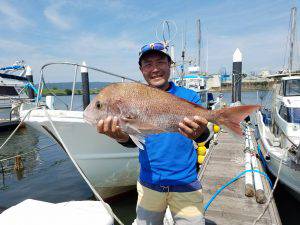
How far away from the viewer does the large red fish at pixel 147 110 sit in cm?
246

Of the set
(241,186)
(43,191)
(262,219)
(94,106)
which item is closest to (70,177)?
(43,191)

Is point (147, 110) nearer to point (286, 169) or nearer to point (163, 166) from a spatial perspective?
point (163, 166)

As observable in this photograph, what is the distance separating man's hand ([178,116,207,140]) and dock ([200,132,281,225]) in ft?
1.60

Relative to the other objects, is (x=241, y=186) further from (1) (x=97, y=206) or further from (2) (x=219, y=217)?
(1) (x=97, y=206)

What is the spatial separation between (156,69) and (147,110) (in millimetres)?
482

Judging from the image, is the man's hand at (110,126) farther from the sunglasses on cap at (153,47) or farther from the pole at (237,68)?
the pole at (237,68)

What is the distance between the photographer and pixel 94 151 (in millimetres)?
6875

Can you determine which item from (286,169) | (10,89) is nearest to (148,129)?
(286,169)

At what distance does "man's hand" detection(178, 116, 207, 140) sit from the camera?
2414mm

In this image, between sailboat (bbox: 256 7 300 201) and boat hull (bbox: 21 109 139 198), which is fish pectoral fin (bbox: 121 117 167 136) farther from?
sailboat (bbox: 256 7 300 201)

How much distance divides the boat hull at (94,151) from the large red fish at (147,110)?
376 cm

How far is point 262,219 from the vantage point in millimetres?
4484

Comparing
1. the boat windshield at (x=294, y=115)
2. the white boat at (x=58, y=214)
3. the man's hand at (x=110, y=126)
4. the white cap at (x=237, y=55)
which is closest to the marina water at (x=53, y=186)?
the boat windshield at (x=294, y=115)

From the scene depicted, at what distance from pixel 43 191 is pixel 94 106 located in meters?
8.20
